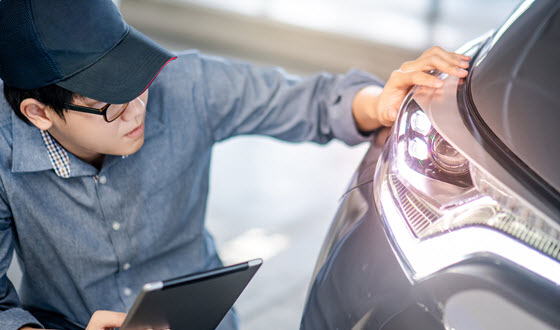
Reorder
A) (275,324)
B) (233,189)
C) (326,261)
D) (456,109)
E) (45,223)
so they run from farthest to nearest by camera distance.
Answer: (233,189)
(275,324)
(45,223)
(326,261)
(456,109)

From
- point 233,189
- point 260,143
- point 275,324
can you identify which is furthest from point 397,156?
point 260,143

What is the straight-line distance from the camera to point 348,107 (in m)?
1.13

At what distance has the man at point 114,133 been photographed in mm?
936

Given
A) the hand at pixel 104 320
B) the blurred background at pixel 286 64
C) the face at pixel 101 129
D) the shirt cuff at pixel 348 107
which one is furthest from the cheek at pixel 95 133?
A: the blurred background at pixel 286 64

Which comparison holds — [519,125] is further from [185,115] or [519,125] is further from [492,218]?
[185,115]

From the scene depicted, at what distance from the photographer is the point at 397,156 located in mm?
866

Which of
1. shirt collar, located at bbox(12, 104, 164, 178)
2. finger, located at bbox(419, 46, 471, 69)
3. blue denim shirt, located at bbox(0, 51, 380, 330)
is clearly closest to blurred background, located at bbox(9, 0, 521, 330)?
blue denim shirt, located at bbox(0, 51, 380, 330)

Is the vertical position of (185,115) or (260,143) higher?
(185,115)

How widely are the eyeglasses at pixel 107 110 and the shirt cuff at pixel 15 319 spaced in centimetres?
40

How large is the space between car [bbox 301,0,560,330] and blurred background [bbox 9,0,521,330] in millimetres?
886

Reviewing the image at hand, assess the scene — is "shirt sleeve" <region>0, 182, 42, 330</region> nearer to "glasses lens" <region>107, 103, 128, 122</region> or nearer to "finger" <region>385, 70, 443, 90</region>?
"glasses lens" <region>107, 103, 128, 122</region>

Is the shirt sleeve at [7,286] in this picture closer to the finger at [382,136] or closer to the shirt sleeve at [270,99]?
the shirt sleeve at [270,99]

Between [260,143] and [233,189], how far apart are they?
43cm

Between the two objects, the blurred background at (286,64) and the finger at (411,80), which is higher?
the finger at (411,80)
